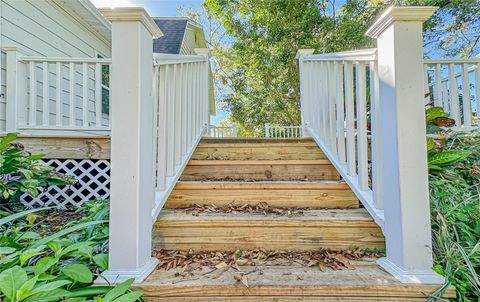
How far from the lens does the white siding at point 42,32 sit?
3123 mm

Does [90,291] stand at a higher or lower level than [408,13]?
lower

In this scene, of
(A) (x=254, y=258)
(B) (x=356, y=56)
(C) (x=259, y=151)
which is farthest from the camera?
(C) (x=259, y=151)

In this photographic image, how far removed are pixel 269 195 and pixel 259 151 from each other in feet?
2.18

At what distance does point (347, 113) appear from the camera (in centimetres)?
169

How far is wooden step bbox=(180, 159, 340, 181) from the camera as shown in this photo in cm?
201

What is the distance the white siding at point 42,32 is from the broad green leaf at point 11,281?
116 inches

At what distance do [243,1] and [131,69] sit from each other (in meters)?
8.07

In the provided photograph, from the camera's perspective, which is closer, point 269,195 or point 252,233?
point 252,233

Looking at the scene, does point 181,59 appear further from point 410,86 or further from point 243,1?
Result: point 243,1

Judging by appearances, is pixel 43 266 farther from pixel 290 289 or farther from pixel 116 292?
pixel 290 289

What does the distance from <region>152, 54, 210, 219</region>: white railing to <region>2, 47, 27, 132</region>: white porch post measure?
196 cm

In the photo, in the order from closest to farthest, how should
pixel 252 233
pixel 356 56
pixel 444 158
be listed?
pixel 252 233, pixel 356 56, pixel 444 158

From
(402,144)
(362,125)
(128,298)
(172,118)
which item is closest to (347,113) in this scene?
(362,125)

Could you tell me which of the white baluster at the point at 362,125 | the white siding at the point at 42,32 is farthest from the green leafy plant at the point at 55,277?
the white siding at the point at 42,32
